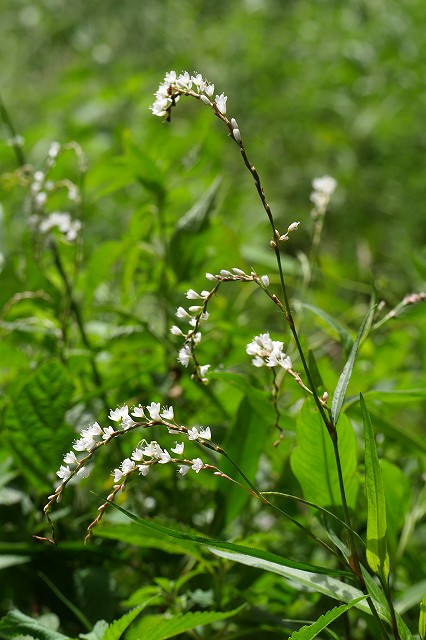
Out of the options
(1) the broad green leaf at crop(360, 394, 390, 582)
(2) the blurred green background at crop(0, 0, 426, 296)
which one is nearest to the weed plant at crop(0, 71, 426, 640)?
(1) the broad green leaf at crop(360, 394, 390, 582)

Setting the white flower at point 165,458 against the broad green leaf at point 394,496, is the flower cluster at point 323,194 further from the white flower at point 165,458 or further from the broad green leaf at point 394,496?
the white flower at point 165,458

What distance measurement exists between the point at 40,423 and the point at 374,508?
1.31 feet

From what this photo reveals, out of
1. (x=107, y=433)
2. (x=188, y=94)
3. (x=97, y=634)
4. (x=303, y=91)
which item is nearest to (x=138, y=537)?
(x=97, y=634)

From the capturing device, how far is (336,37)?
3434 mm

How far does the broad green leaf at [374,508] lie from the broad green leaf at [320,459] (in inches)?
3.2

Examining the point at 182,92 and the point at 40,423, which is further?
the point at 40,423

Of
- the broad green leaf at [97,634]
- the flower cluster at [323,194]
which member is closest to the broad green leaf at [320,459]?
the broad green leaf at [97,634]

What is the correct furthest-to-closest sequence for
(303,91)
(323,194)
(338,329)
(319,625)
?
(303,91) → (323,194) → (338,329) → (319,625)

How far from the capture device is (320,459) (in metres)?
0.72

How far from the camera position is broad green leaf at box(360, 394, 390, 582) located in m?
0.61

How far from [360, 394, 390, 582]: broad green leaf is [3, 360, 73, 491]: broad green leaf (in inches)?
14.5

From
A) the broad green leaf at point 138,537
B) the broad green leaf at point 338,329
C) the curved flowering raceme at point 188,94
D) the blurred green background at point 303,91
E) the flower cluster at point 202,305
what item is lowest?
the broad green leaf at point 138,537

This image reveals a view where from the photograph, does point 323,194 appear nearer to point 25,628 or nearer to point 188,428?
point 188,428

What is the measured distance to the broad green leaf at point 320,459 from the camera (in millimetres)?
702
